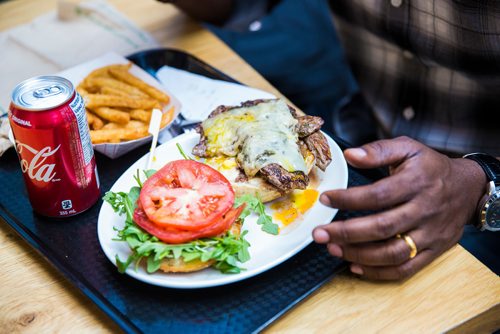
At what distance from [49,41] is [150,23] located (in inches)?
14.8

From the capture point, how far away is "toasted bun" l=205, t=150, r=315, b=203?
1.45m

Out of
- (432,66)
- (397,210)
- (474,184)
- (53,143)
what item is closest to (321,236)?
(397,210)

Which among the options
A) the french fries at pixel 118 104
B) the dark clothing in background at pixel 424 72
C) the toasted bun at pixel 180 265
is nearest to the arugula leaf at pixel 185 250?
the toasted bun at pixel 180 265

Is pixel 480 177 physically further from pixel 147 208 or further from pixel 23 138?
pixel 23 138

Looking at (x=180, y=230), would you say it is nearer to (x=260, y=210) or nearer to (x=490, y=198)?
(x=260, y=210)

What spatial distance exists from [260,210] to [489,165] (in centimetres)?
56

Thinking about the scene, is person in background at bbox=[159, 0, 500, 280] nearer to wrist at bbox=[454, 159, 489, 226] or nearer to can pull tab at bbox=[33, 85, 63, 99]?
wrist at bbox=[454, 159, 489, 226]

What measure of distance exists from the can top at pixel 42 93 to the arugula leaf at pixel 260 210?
0.45 meters

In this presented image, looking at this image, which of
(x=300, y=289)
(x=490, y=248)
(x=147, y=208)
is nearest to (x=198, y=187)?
(x=147, y=208)

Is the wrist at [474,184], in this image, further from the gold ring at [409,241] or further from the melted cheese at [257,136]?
the melted cheese at [257,136]

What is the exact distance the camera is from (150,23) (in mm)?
2293

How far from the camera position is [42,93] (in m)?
1.31

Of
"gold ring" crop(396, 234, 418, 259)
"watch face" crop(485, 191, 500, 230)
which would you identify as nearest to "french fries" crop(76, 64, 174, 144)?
"gold ring" crop(396, 234, 418, 259)

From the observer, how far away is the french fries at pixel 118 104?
167cm
